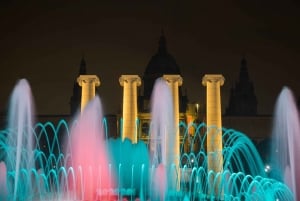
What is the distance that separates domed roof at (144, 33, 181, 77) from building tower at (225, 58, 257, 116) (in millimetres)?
18307

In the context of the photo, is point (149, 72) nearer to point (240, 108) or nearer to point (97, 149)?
point (240, 108)

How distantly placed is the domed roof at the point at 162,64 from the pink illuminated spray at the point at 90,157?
2920 inches

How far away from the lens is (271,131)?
4776 inches

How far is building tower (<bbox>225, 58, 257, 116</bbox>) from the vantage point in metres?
141

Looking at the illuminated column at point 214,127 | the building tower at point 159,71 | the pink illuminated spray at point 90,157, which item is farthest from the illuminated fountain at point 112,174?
the building tower at point 159,71

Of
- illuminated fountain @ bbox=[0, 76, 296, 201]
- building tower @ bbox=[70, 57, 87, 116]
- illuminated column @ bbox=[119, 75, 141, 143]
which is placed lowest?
illuminated fountain @ bbox=[0, 76, 296, 201]

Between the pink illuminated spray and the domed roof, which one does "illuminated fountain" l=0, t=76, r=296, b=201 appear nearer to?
the pink illuminated spray

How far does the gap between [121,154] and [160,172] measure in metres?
6.01

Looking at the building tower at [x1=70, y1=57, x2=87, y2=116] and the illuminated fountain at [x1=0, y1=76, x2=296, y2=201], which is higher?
the building tower at [x1=70, y1=57, x2=87, y2=116]

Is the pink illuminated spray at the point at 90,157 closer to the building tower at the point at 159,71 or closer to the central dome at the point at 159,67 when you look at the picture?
the building tower at the point at 159,71

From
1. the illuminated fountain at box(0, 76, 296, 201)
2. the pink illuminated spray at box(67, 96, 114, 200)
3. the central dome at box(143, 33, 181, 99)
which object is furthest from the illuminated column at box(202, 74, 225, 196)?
the central dome at box(143, 33, 181, 99)

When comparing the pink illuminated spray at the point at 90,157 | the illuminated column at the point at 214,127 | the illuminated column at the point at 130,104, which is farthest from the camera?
the illuminated column at the point at 130,104

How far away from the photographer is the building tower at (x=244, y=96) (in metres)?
141

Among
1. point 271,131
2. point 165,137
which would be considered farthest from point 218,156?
point 271,131
